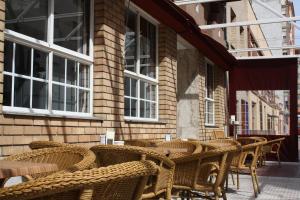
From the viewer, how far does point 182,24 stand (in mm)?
7465

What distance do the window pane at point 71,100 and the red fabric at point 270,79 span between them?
28.9 feet

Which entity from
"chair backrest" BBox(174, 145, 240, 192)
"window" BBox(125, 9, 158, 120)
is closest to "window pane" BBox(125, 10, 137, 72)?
"window" BBox(125, 9, 158, 120)

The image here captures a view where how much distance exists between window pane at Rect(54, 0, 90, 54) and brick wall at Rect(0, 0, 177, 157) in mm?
144

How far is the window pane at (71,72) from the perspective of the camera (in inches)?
194

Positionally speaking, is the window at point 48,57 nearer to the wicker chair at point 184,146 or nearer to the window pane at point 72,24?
the window pane at point 72,24

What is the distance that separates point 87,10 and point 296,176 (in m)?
5.65

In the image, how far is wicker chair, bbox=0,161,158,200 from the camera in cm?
137

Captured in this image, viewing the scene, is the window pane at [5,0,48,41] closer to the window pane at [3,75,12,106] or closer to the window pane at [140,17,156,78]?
the window pane at [3,75,12,106]

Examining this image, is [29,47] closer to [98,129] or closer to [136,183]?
[98,129]

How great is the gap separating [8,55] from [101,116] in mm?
1544

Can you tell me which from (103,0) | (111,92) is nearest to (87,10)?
(103,0)

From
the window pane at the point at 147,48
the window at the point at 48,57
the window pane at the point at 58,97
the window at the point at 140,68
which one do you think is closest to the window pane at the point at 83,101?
the window at the point at 48,57

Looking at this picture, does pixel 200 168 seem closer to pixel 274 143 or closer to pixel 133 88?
pixel 133 88

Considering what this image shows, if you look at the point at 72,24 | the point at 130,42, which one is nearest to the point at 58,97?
the point at 72,24
